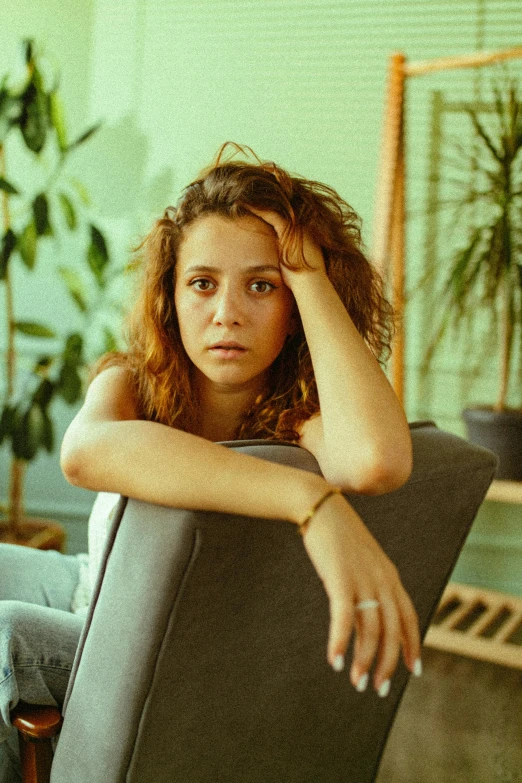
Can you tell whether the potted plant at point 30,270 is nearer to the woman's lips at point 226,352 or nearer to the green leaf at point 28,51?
the green leaf at point 28,51

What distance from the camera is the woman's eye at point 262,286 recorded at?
3.68 ft

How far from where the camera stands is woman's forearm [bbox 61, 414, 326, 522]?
773 mm

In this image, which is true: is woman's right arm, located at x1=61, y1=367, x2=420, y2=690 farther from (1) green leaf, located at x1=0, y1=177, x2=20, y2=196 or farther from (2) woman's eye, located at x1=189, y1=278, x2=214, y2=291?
(1) green leaf, located at x1=0, y1=177, x2=20, y2=196

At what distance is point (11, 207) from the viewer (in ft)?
10.6

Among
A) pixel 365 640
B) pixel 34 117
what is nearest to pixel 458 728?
pixel 365 640

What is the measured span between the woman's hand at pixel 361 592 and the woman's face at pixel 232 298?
368 millimetres

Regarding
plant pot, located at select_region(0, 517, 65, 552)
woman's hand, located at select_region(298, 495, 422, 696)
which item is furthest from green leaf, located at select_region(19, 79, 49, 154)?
woman's hand, located at select_region(298, 495, 422, 696)

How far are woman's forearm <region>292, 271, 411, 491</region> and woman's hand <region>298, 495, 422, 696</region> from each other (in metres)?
0.13

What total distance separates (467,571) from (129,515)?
2.29m

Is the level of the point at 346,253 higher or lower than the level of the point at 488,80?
lower

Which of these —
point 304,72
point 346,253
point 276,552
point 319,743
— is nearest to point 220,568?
point 276,552

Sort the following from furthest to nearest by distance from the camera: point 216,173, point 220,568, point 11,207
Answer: point 11,207, point 216,173, point 220,568

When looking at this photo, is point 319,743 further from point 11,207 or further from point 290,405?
point 11,207

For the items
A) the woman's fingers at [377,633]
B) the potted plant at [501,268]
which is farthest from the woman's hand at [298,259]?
the potted plant at [501,268]
